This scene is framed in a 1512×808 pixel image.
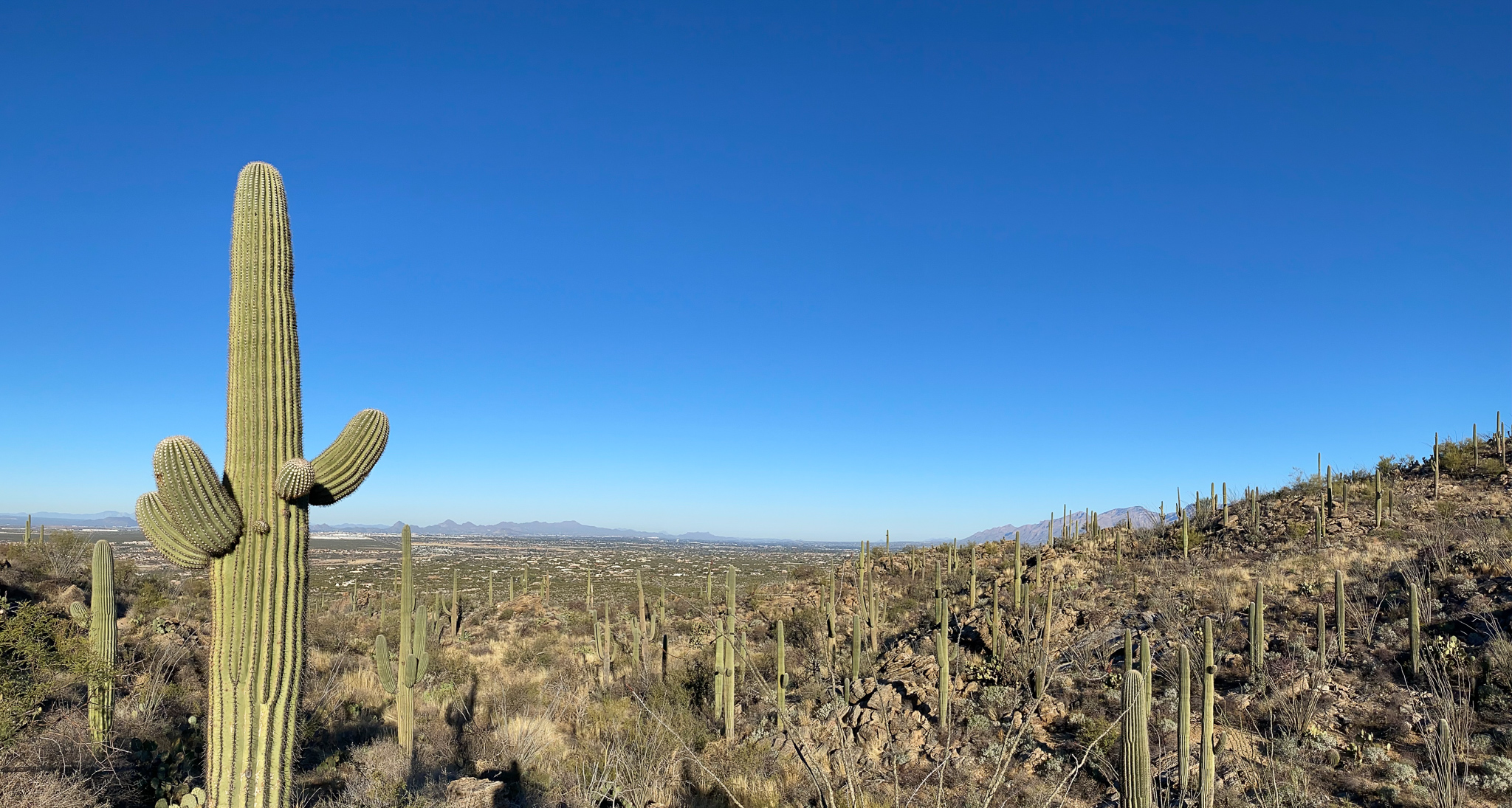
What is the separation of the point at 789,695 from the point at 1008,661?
433cm

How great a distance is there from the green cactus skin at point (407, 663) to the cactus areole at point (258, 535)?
6.29 metres

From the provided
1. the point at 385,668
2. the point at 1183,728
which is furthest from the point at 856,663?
the point at 385,668

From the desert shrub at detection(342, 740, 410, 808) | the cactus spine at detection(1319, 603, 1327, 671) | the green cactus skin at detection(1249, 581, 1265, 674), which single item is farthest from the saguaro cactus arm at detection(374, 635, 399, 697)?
the cactus spine at detection(1319, 603, 1327, 671)

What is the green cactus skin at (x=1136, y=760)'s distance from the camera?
7.22 meters

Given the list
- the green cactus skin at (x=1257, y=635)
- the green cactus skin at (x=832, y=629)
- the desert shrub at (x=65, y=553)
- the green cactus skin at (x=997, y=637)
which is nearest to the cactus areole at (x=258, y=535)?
the green cactus skin at (x=832, y=629)

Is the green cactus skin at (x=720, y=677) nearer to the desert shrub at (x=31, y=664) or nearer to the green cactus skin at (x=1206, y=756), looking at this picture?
the green cactus skin at (x=1206, y=756)

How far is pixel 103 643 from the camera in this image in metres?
10.1

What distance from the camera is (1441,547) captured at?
54.0ft

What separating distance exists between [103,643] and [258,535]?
26.4 ft

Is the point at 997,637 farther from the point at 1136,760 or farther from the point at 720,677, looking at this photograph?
the point at 1136,760

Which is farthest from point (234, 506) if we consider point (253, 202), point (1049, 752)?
point (1049, 752)

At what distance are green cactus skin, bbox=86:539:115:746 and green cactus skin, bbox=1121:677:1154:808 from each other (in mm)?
11006

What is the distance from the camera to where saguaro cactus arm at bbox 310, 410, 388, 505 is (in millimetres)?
5031

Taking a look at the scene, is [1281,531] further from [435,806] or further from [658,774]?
[435,806]
